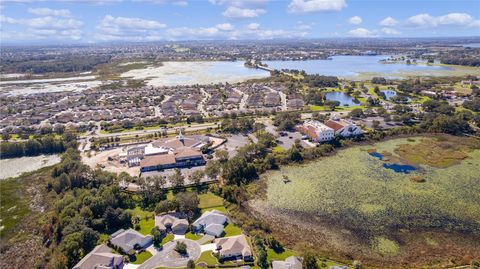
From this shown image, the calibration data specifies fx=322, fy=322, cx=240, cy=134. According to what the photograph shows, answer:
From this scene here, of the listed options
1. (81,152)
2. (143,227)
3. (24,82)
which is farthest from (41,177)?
(24,82)

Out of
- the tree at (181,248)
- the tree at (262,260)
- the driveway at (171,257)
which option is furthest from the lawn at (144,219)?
the tree at (262,260)

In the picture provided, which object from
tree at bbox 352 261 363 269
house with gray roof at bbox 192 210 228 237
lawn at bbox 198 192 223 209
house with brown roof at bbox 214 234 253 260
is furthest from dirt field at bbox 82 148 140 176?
tree at bbox 352 261 363 269

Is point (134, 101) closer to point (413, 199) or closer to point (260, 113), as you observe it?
point (260, 113)

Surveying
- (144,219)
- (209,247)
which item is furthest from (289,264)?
(144,219)

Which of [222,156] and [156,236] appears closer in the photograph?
[156,236]

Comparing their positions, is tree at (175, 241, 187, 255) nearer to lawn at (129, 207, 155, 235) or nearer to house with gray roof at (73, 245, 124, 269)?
house with gray roof at (73, 245, 124, 269)

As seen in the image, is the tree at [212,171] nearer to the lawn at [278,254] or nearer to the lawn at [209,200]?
the lawn at [209,200]

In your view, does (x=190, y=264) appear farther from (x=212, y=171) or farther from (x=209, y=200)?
(x=212, y=171)
